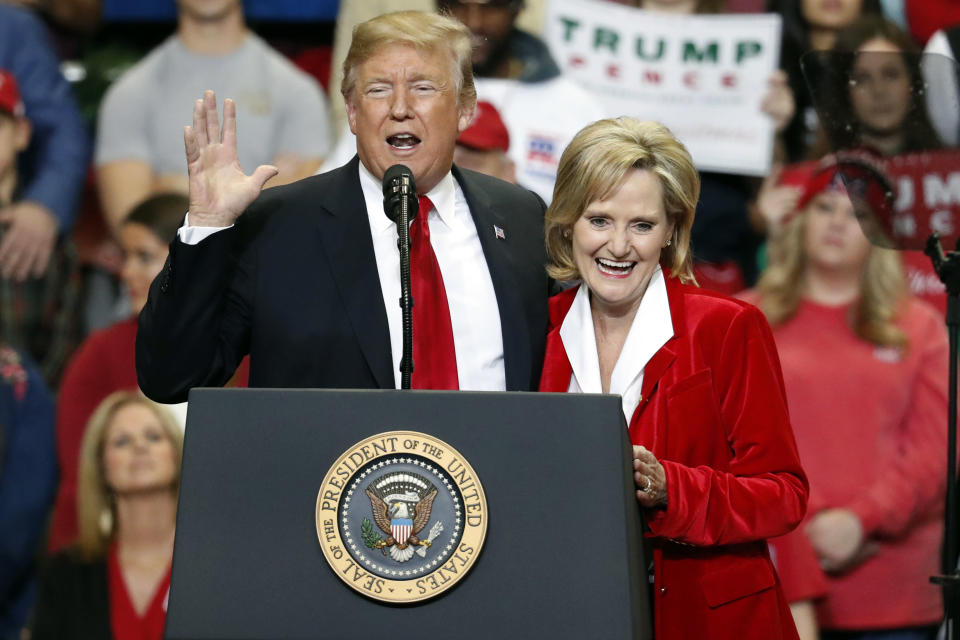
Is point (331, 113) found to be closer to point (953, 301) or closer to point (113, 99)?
point (113, 99)

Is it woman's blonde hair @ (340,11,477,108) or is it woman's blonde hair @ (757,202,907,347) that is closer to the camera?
woman's blonde hair @ (340,11,477,108)

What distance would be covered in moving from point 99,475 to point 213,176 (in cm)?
206

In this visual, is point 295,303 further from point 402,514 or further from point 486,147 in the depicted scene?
point 486,147

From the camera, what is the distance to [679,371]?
2.25m

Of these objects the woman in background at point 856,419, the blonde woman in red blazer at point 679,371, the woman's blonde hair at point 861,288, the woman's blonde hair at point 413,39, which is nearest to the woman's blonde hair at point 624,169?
the blonde woman in red blazer at point 679,371

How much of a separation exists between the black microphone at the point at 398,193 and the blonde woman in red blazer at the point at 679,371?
335mm

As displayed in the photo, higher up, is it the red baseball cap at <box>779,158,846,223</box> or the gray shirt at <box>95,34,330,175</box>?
the gray shirt at <box>95,34,330,175</box>

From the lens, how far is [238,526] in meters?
1.81

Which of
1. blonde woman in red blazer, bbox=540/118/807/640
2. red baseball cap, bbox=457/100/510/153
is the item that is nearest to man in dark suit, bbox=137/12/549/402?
blonde woman in red blazer, bbox=540/118/807/640

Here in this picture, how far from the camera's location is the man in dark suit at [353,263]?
7.45ft

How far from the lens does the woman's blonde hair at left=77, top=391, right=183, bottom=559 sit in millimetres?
4051

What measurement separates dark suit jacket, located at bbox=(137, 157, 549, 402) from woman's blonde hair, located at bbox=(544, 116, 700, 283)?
0.65ft

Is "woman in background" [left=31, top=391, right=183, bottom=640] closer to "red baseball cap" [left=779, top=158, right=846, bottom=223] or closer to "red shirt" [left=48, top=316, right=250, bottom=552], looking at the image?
"red shirt" [left=48, top=316, right=250, bottom=552]

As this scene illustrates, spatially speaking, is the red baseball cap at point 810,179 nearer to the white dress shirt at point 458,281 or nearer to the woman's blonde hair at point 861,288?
the woman's blonde hair at point 861,288
